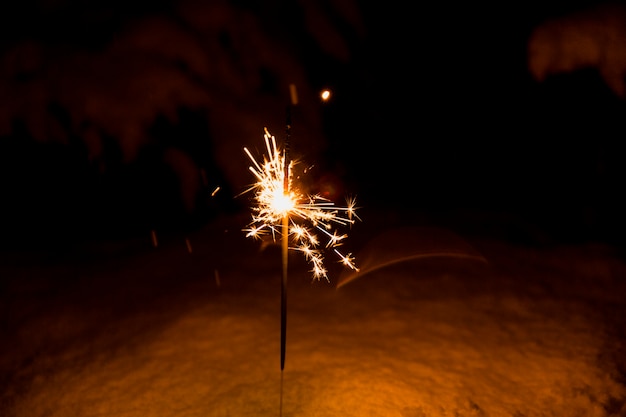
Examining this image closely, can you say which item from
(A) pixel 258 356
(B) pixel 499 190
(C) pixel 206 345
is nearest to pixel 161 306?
(C) pixel 206 345

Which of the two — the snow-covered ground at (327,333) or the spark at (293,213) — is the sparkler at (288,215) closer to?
the spark at (293,213)

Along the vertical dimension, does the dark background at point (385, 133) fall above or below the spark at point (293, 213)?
above

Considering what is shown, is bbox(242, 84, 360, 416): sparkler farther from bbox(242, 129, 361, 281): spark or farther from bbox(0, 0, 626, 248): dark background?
bbox(0, 0, 626, 248): dark background

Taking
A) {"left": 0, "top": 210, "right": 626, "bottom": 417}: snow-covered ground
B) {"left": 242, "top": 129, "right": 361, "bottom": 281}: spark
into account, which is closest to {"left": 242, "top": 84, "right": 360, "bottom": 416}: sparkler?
{"left": 242, "top": 129, "right": 361, "bottom": 281}: spark

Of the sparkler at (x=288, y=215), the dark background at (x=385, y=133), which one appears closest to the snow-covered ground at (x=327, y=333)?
the sparkler at (x=288, y=215)

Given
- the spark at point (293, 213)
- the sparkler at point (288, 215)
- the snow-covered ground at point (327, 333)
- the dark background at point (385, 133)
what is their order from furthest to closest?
the dark background at point (385, 133)
the snow-covered ground at point (327, 333)
the spark at point (293, 213)
the sparkler at point (288, 215)

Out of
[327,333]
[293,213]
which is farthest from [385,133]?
[327,333]
